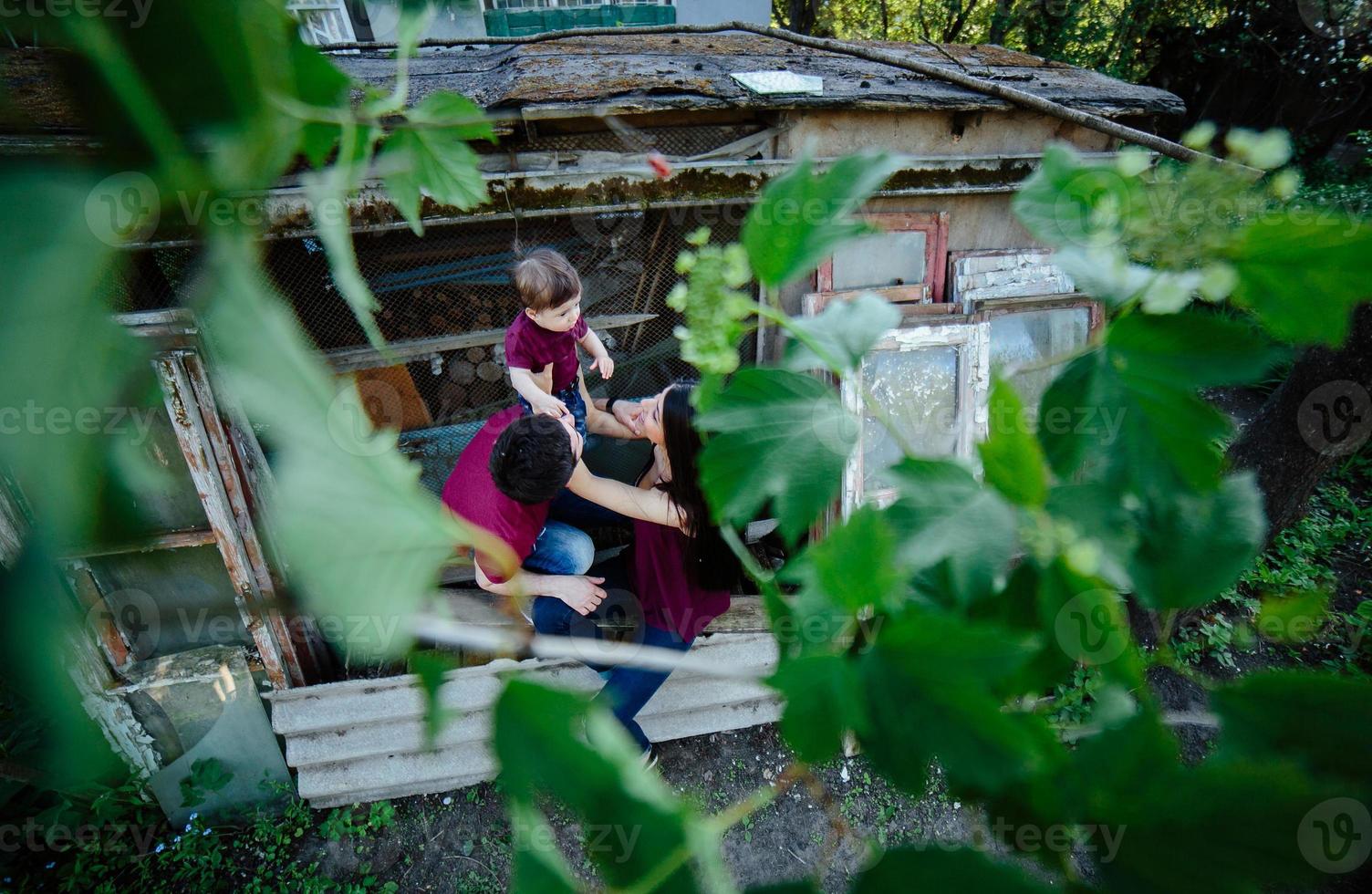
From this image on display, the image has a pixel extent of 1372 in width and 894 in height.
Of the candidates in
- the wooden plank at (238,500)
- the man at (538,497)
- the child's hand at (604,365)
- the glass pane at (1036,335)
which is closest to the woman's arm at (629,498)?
the man at (538,497)

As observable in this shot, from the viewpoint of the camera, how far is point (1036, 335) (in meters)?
3.16

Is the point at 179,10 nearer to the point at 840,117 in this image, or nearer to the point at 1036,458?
the point at 1036,458

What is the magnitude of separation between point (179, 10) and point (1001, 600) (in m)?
0.49

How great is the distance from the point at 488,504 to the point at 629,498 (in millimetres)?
461

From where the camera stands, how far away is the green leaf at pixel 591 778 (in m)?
0.28

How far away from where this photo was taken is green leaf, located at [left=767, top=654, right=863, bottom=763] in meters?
0.33

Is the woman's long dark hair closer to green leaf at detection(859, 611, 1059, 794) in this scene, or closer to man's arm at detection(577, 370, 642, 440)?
man's arm at detection(577, 370, 642, 440)

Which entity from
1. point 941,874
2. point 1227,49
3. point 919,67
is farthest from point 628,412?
point 1227,49

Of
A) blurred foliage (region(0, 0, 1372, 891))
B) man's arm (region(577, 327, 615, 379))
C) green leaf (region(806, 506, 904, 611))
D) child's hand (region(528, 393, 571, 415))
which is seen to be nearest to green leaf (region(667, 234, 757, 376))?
blurred foliage (region(0, 0, 1372, 891))

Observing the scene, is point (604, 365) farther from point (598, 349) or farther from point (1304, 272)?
point (1304, 272)

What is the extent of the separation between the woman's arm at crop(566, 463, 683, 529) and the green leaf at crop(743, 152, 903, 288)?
166 cm

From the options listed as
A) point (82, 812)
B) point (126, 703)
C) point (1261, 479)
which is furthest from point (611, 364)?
point (1261, 479)

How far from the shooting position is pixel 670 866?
0.91 feet

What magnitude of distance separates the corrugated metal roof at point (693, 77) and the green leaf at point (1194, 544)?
2.09 metres
